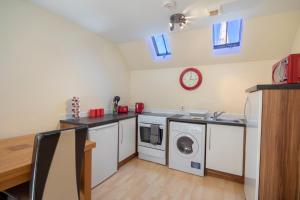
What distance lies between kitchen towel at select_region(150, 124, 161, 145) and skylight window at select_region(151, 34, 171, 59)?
1.51 m

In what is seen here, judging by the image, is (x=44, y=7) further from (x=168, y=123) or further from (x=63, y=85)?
(x=168, y=123)

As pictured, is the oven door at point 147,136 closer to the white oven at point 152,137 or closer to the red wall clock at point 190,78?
the white oven at point 152,137

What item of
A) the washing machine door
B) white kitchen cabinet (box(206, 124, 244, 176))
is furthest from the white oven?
white kitchen cabinet (box(206, 124, 244, 176))

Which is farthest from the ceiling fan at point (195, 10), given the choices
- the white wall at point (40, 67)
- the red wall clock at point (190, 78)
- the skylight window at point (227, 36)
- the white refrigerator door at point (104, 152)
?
the white refrigerator door at point (104, 152)

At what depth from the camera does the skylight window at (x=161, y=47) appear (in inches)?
121

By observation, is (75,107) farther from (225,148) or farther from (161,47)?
(225,148)

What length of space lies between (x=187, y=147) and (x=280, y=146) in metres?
1.54

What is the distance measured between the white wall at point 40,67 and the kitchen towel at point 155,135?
116 centimetres

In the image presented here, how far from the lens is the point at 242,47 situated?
97.2 inches

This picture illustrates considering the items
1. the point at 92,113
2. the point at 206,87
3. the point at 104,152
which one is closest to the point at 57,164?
the point at 104,152

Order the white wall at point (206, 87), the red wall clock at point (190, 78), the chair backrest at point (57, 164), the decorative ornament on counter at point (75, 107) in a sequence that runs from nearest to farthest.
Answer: the chair backrest at point (57, 164)
the decorative ornament on counter at point (75, 107)
the white wall at point (206, 87)
the red wall clock at point (190, 78)

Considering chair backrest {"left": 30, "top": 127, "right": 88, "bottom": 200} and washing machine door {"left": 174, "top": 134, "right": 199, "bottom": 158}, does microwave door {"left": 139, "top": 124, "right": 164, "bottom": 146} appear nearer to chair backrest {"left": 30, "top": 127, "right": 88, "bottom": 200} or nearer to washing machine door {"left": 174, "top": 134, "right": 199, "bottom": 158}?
washing machine door {"left": 174, "top": 134, "right": 199, "bottom": 158}

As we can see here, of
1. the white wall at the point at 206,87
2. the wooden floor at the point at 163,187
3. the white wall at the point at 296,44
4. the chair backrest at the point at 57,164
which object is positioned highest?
the white wall at the point at 296,44

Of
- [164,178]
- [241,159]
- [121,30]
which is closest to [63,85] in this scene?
[121,30]
